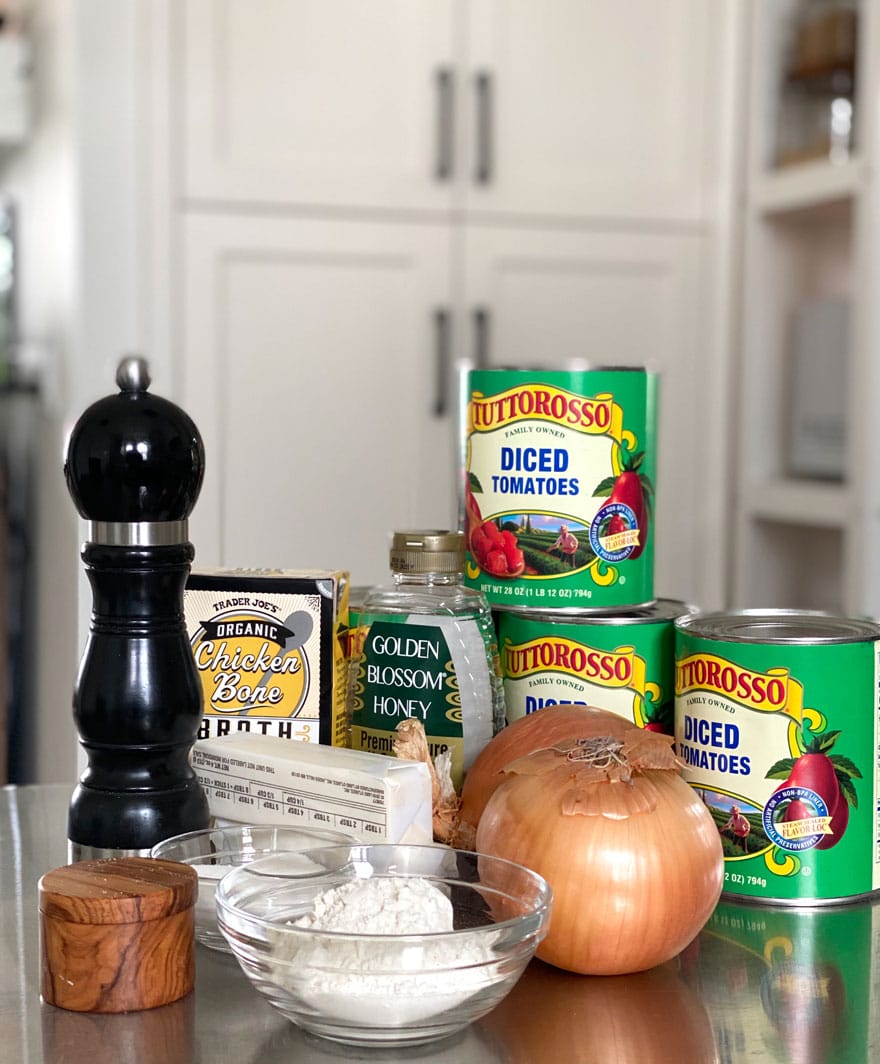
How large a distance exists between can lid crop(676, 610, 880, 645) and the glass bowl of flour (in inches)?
8.0

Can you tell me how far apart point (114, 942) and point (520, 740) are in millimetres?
243

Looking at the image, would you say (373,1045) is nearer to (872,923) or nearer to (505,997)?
(505,997)

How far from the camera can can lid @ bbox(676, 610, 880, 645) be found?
2.43ft

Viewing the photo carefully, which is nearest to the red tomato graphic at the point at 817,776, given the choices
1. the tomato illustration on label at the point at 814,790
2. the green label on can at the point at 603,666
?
the tomato illustration on label at the point at 814,790

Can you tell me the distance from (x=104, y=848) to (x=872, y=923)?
0.40 metres

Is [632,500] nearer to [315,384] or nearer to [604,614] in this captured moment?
[604,614]

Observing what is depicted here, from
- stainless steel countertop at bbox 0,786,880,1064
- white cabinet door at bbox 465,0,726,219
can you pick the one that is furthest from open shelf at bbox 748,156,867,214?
stainless steel countertop at bbox 0,786,880,1064

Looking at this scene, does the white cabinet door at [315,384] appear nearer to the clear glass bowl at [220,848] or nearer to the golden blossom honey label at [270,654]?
the golden blossom honey label at [270,654]

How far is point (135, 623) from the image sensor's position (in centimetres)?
70

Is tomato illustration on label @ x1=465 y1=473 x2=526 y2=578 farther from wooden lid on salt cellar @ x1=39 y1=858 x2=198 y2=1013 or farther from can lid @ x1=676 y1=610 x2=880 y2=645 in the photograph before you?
wooden lid on salt cellar @ x1=39 y1=858 x2=198 y2=1013

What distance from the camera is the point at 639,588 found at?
88cm

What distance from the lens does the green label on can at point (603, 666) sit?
0.81 metres

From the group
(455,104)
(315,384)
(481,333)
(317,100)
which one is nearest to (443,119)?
(455,104)

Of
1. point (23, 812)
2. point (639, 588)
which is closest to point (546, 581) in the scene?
point (639, 588)
